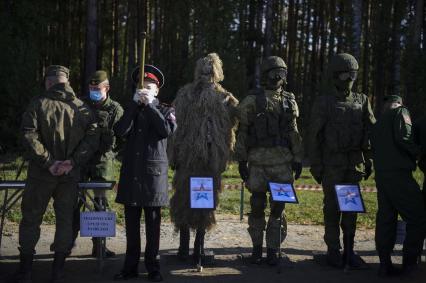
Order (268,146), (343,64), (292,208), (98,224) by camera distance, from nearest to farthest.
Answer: (98,224)
(268,146)
(343,64)
(292,208)

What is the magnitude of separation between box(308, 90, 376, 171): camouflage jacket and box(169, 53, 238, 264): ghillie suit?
1056 millimetres

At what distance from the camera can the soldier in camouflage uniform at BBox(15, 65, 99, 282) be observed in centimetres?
559

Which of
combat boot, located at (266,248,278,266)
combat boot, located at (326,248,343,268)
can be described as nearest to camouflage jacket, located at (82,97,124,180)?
combat boot, located at (266,248,278,266)

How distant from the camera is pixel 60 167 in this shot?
560cm

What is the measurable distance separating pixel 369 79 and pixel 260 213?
2683cm

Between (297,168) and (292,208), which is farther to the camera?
(292,208)

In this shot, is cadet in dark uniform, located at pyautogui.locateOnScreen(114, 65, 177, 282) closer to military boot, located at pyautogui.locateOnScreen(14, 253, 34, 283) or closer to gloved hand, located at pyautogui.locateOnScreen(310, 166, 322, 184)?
military boot, located at pyautogui.locateOnScreen(14, 253, 34, 283)

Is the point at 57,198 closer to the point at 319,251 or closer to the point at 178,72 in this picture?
the point at 319,251

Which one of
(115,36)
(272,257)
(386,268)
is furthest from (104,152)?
(115,36)

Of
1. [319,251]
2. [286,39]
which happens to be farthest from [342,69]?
[286,39]

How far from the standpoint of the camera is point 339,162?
6.74 meters

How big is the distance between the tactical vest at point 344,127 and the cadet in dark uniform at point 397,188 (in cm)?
33

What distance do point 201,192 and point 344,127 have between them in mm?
1915

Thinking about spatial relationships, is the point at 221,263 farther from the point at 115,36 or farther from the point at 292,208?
the point at 115,36
